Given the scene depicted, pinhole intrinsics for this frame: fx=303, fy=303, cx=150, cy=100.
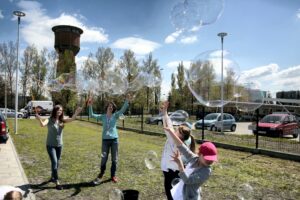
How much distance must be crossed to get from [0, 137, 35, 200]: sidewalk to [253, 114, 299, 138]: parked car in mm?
15364

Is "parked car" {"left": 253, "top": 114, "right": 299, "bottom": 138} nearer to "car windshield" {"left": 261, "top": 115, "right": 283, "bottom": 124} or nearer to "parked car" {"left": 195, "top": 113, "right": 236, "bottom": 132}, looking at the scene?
"car windshield" {"left": 261, "top": 115, "right": 283, "bottom": 124}

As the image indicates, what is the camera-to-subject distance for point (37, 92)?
50969mm

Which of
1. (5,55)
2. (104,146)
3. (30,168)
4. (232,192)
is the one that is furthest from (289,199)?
(5,55)

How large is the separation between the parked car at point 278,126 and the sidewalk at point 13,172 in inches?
605

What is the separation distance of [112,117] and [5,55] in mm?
50371

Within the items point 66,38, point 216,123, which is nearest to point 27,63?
point 66,38

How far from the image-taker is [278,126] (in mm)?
19844

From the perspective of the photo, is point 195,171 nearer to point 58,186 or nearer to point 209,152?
point 209,152

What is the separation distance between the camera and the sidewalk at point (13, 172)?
666 centimetres

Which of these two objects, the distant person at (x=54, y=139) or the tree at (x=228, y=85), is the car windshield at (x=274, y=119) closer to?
the tree at (x=228, y=85)

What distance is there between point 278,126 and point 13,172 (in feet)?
55.4

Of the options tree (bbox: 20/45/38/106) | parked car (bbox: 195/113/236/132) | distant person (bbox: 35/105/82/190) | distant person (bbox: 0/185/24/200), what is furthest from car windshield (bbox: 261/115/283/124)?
tree (bbox: 20/45/38/106)

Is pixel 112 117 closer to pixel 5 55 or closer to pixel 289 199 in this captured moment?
pixel 289 199

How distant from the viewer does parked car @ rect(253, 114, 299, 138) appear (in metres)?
19.7
